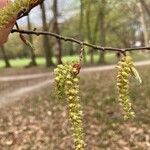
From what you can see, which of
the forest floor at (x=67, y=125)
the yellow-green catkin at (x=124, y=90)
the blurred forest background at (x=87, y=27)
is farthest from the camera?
the blurred forest background at (x=87, y=27)

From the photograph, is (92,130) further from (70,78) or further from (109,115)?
(70,78)

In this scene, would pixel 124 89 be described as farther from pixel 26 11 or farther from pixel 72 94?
pixel 26 11

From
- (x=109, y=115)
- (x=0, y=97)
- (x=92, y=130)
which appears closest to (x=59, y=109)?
(x=109, y=115)

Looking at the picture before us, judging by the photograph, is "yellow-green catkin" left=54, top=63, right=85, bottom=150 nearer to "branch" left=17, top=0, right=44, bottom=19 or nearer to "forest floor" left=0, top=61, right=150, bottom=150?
"branch" left=17, top=0, right=44, bottom=19

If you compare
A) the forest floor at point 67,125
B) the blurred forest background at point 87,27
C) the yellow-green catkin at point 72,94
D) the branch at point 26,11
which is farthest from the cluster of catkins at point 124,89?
the blurred forest background at point 87,27

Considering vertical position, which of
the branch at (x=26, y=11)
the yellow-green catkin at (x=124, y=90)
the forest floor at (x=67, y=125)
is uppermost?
the branch at (x=26, y=11)

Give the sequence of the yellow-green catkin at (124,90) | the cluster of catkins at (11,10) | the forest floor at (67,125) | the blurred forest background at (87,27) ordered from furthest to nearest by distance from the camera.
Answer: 1. the blurred forest background at (87,27)
2. the forest floor at (67,125)
3. the yellow-green catkin at (124,90)
4. the cluster of catkins at (11,10)

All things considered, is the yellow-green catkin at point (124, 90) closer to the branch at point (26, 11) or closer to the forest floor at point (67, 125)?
the branch at point (26, 11)

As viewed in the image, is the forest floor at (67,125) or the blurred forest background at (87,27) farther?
the blurred forest background at (87,27)

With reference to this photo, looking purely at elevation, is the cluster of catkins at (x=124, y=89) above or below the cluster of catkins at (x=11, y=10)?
below

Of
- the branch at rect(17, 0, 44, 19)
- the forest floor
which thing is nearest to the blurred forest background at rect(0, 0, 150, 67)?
the forest floor
